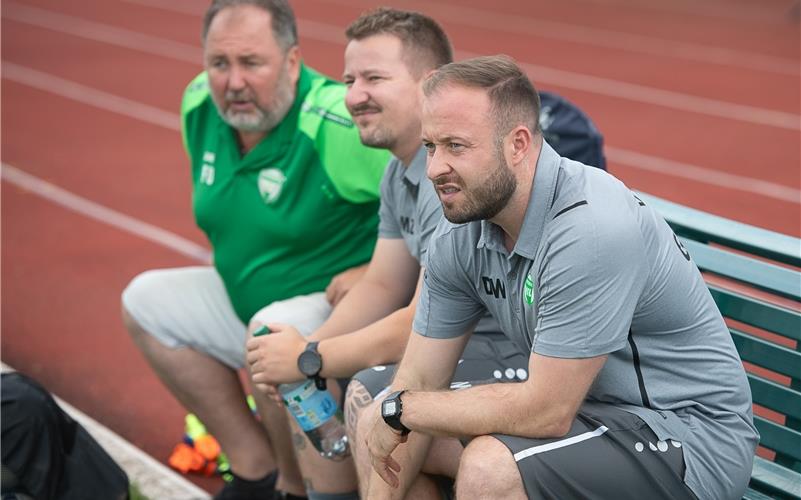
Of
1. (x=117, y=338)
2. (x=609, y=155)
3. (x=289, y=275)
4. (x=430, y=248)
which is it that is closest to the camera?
(x=430, y=248)

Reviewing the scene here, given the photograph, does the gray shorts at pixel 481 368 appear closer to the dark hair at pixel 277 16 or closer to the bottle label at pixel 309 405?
the bottle label at pixel 309 405

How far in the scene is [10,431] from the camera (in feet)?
11.9

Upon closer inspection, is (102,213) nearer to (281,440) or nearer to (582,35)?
(281,440)

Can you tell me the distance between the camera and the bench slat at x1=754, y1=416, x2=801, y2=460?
10.2 ft

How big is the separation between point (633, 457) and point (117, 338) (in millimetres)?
3784

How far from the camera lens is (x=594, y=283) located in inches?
102

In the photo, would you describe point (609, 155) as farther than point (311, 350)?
Yes

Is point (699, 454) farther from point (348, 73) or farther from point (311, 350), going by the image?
point (348, 73)

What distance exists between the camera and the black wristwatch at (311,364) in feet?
11.2

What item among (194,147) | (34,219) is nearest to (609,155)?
(34,219)

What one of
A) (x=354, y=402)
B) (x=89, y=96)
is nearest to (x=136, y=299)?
(x=354, y=402)

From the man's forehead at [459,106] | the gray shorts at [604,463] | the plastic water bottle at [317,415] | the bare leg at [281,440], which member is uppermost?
the man's forehead at [459,106]

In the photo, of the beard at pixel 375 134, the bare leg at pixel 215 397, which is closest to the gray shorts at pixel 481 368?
the beard at pixel 375 134

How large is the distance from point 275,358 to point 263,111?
3.13 feet
